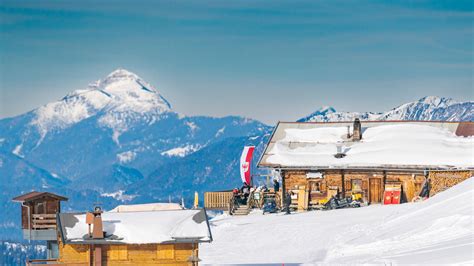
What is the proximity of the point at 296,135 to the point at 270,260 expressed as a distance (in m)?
28.4

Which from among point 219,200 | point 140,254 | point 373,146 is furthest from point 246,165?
point 140,254

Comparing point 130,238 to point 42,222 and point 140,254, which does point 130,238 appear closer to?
point 140,254

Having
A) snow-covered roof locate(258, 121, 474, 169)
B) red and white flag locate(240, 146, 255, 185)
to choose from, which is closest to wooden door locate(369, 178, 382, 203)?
snow-covered roof locate(258, 121, 474, 169)

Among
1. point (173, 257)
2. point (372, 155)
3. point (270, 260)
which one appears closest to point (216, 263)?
point (270, 260)

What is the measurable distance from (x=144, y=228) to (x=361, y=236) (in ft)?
41.1

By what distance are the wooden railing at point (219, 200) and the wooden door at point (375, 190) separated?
928cm

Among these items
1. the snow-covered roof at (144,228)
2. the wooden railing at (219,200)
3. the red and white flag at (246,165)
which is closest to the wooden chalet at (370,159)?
the red and white flag at (246,165)

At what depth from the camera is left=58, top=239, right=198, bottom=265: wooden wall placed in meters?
49.4

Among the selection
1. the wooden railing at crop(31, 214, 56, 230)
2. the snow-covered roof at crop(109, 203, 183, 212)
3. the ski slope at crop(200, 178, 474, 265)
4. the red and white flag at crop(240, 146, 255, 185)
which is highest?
the red and white flag at crop(240, 146, 255, 185)

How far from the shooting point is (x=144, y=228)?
49.7 meters

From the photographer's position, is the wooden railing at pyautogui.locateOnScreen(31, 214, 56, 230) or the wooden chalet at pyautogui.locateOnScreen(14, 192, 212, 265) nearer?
the wooden chalet at pyautogui.locateOnScreen(14, 192, 212, 265)

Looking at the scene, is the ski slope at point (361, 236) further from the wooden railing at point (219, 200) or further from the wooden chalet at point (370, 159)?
the wooden railing at point (219, 200)

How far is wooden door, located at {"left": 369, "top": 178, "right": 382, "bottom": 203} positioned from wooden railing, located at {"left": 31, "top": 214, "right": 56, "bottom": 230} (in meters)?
25.9

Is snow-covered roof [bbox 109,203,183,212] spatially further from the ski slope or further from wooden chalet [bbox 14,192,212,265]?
the ski slope
